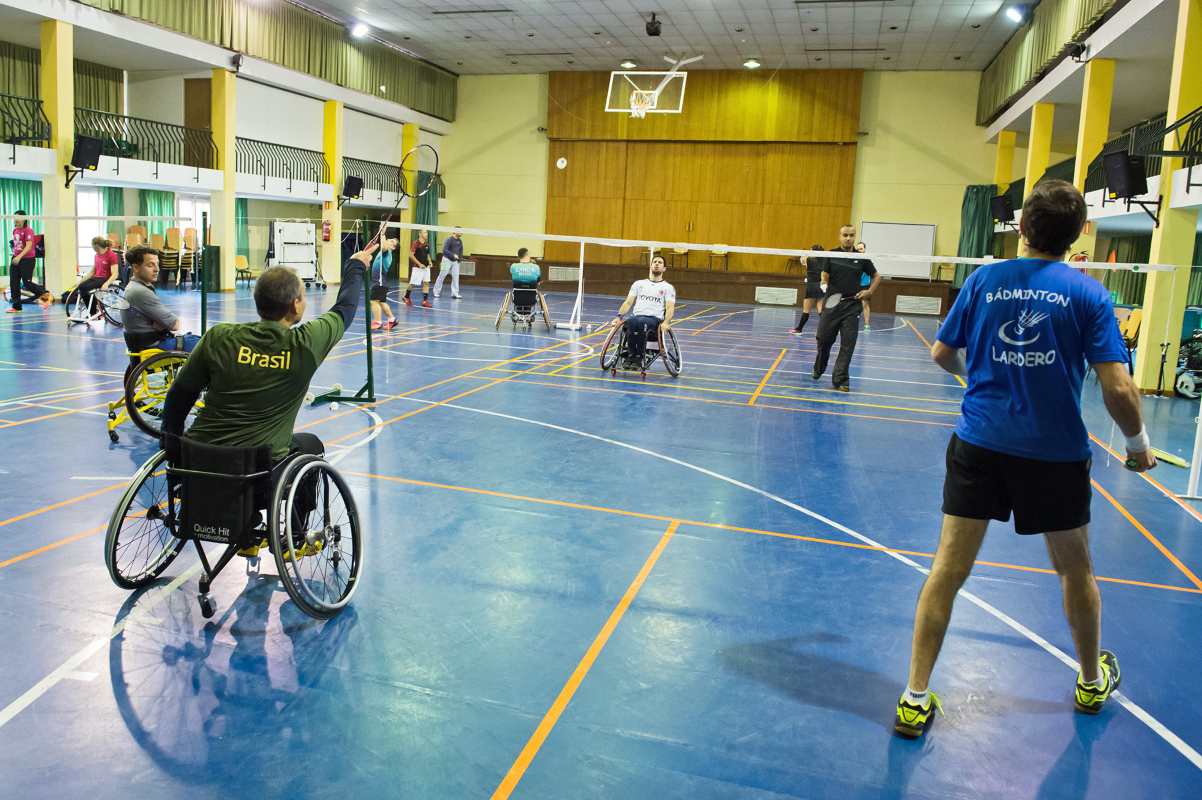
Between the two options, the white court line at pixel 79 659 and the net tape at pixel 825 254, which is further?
the net tape at pixel 825 254

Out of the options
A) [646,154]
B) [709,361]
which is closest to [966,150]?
[646,154]

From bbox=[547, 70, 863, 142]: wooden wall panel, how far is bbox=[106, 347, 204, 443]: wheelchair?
23.9 m

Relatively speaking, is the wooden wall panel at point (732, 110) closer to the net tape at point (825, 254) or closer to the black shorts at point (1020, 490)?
the net tape at point (825, 254)

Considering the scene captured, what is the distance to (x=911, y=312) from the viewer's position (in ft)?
86.6

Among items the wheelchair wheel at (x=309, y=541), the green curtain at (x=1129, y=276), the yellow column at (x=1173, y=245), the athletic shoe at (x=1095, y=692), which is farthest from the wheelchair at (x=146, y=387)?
the green curtain at (x=1129, y=276)

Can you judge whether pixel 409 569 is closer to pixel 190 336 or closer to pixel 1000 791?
pixel 1000 791

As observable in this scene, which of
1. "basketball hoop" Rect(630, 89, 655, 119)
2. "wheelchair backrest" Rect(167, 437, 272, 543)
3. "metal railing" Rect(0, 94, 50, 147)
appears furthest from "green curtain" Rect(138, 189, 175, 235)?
"wheelchair backrest" Rect(167, 437, 272, 543)

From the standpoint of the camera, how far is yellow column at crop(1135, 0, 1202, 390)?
36.7ft

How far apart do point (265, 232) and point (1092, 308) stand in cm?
2373

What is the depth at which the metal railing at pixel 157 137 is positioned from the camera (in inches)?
789

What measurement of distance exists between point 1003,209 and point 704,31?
890 centimetres

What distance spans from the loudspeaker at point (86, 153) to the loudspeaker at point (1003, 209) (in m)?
18.8

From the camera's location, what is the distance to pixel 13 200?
795 inches

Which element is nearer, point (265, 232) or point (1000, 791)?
point (1000, 791)
